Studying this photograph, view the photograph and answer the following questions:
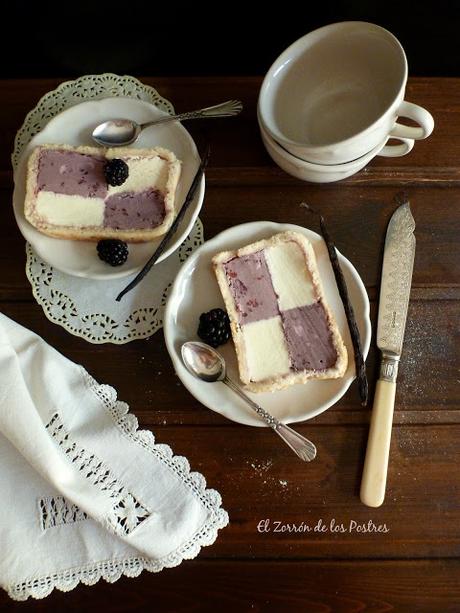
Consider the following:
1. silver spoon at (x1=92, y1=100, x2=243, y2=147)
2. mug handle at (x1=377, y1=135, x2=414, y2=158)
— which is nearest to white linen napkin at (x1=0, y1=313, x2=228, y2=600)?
silver spoon at (x1=92, y1=100, x2=243, y2=147)

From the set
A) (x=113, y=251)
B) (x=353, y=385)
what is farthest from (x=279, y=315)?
(x=113, y=251)

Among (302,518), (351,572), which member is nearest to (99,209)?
(302,518)

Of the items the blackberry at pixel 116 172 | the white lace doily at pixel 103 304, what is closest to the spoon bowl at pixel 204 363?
the white lace doily at pixel 103 304

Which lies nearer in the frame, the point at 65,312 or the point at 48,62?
the point at 65,312

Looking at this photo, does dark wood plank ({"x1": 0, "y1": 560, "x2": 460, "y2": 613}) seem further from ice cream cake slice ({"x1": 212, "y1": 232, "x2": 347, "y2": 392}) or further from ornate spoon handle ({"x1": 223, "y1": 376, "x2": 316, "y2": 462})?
ice cream cake slice ({"x1": 212, "y1": 232, "x2": 347, "y2": 392})

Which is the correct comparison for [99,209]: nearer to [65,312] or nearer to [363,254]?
[65,312]

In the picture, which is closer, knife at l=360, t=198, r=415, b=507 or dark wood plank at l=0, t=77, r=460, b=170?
knife at l=360, t=198, r=415, b=507
